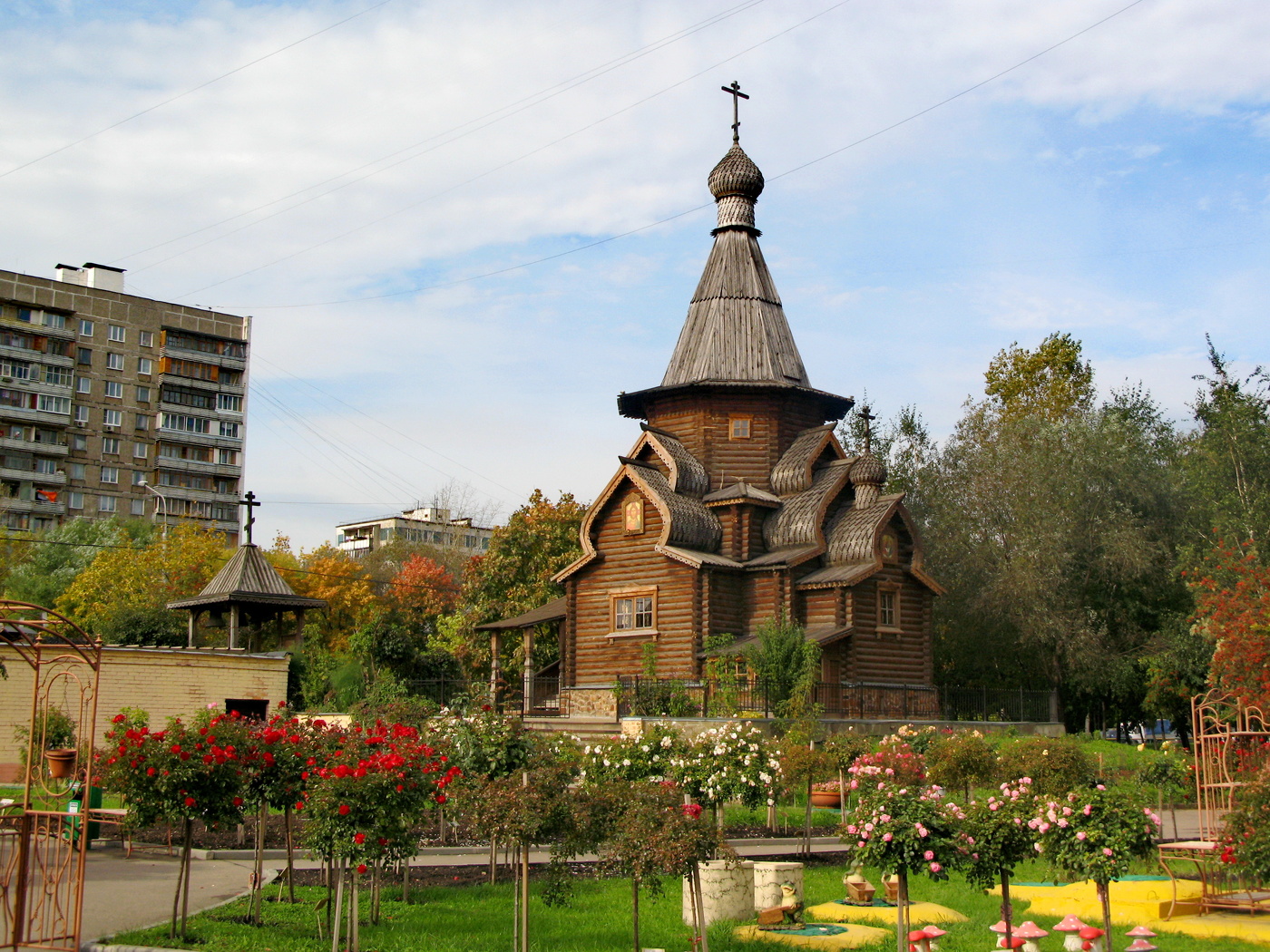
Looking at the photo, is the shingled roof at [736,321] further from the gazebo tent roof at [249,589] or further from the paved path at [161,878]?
the paved path at [161,878]

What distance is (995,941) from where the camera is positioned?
1087 cm

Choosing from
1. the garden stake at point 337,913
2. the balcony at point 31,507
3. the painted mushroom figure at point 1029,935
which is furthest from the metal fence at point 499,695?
the balcony at point 31,507

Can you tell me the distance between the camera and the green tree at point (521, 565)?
4131cm

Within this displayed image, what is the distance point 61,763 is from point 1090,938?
38.5 ft

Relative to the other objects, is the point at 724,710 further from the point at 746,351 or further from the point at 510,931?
the point at 510,931

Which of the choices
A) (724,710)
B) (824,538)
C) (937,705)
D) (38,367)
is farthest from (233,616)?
(38,367)

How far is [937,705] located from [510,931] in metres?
22.1

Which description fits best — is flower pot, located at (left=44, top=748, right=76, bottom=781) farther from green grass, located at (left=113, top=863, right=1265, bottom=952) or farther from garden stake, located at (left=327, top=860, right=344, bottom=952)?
garden stake, located at (left=327, top=860, right=344, bottom=952)

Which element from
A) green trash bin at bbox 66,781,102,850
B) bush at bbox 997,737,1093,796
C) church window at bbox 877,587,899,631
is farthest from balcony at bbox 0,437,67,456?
bush at bbox 997,737,1093,796

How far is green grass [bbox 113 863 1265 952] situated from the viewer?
416 inches

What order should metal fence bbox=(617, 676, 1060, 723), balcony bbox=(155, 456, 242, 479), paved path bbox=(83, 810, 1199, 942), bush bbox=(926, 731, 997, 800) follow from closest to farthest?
paved path bbox=(83, 810, 1199, 942)
bush bbox=(926, 731, 997, 800)
metal fence bbox=(617, 676, 1060, 723)
balcony bbox=(155, 456, 242, 479)

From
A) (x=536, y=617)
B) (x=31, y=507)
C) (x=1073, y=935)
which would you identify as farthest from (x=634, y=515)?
(x=31, y=507)

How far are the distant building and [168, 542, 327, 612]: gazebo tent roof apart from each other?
61.3m

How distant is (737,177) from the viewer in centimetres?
3550
